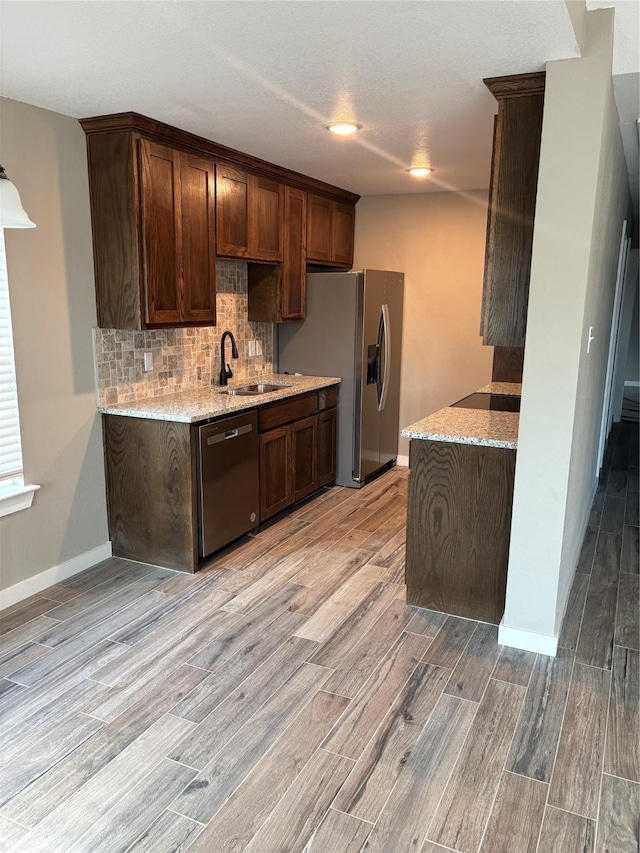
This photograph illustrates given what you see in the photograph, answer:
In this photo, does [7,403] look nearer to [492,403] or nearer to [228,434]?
[228,434]

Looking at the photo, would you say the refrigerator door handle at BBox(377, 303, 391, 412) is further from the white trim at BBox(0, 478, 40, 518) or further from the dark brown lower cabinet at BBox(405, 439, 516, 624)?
the white trim at BBox(0, 478, 40, 518)

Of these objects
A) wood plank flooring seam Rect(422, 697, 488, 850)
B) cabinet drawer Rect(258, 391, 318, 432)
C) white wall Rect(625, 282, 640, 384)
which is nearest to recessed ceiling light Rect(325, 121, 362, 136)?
cabinet drawer Rect(258, 391, 318, 432)

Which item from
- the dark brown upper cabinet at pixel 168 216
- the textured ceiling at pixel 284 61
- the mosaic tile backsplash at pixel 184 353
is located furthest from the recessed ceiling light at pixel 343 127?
the mosaic tile backsplash at pixel 184 353

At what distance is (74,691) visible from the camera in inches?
96.5

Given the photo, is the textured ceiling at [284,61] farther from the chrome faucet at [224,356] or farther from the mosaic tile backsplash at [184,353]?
the chrome faucet at [224,356]

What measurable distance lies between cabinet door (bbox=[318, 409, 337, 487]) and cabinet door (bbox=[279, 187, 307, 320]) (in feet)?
2.71

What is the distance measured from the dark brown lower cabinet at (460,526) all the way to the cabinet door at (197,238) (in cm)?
159

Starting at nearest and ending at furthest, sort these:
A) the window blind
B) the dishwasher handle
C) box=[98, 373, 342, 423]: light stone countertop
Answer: the window blind, box=[98, 373, 342, 423]: light stone countertop, the dishwasher handle

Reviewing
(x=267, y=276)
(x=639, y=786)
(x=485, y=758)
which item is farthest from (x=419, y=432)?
(x=267, y=276)

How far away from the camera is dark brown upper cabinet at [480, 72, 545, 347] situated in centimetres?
256

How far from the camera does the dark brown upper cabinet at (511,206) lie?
2.56 metres

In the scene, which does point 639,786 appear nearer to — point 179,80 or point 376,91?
point 376,91

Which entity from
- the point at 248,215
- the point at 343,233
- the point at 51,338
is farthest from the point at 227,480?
the point at 343,233

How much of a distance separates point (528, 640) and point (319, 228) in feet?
11.7
